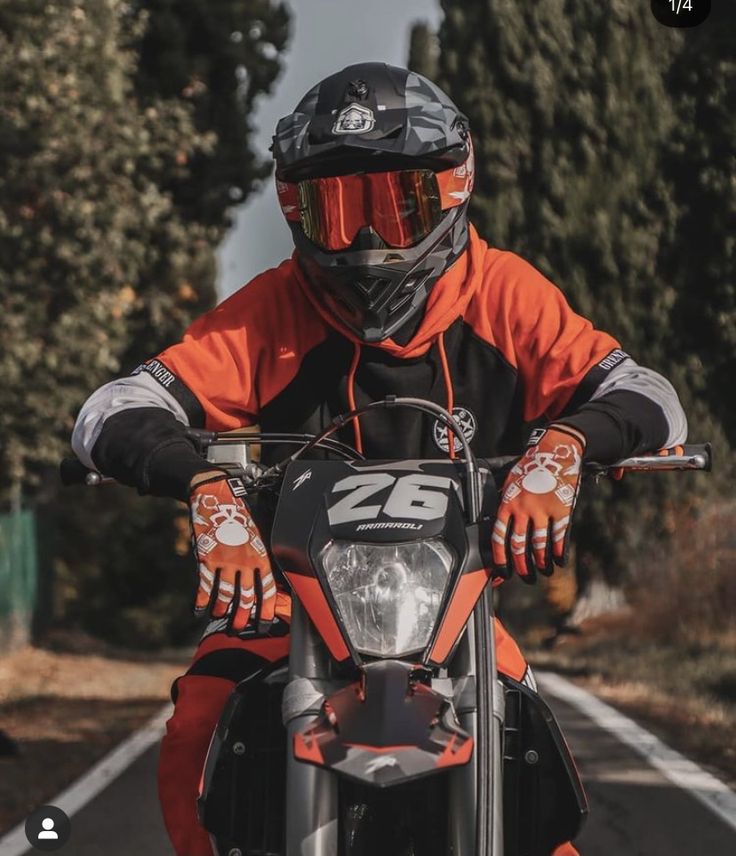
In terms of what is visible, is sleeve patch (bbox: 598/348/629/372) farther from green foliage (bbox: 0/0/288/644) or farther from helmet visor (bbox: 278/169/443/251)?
green foliage (bbox: 0/0/288/644)

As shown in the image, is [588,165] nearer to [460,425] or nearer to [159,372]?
[460,425]

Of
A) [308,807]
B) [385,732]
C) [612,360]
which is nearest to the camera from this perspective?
[385,732]

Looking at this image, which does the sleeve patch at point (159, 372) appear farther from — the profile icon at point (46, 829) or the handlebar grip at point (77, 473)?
the profile icon at point (46, 829)

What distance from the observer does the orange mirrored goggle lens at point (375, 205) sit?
11.6ft

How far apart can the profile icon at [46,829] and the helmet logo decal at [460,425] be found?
1.12 meters

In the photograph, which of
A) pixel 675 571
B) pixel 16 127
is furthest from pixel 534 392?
pixel 675 571

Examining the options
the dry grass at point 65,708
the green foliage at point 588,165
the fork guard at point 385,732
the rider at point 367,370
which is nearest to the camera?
the fork guard at point 385,732

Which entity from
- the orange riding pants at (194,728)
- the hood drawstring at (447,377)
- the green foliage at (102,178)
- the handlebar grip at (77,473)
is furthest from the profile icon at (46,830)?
the green foliage at (102,178)

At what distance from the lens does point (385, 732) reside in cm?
272

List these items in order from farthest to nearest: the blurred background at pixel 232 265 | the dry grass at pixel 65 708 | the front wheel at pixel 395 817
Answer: the blurred background at pixel 232 265 → the dry grass at pixel 65 708 → the front wheel at pixel 395 817

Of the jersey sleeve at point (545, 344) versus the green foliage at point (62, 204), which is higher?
the green foliage at point (62, 204)

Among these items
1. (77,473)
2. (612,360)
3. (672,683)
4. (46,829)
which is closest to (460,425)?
(612,360)

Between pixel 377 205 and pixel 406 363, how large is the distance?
0.48 m

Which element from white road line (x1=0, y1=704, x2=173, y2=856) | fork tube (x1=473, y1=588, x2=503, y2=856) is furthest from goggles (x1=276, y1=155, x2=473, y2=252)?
white road line (x1=0, y1=704, x2=173, y2=856)
